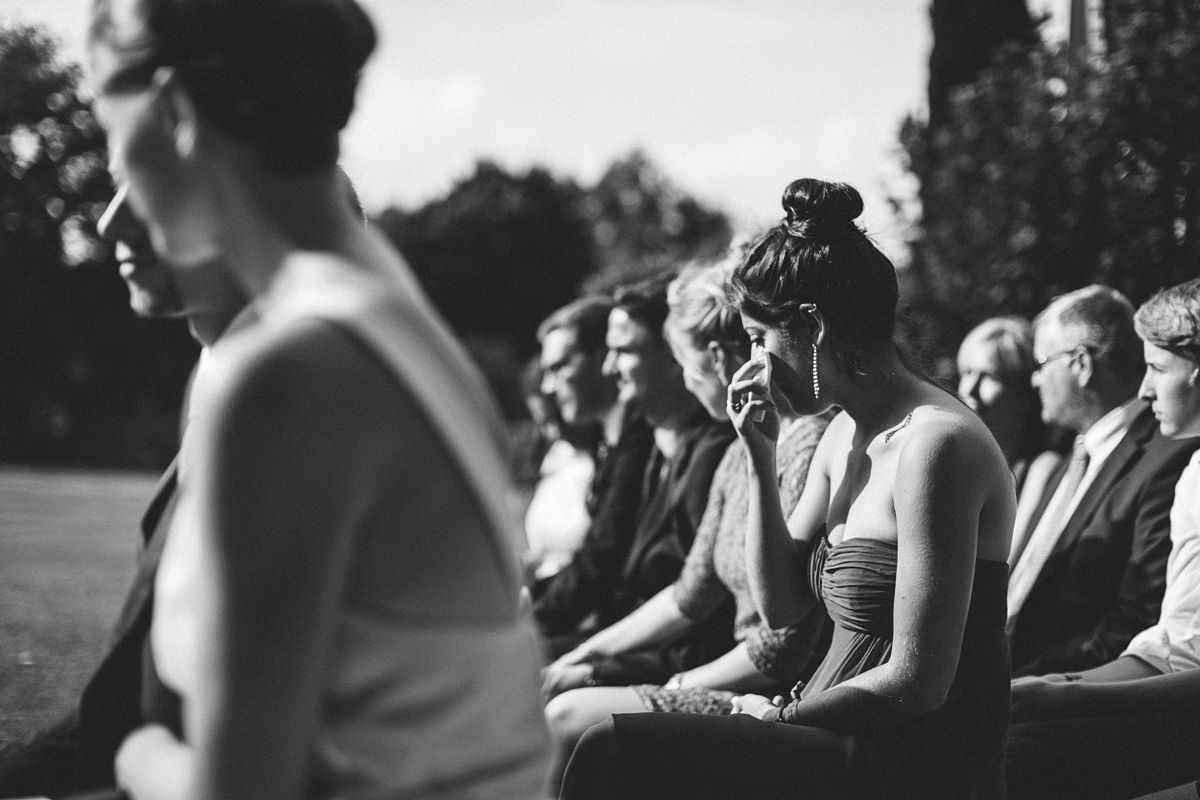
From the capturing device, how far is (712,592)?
399cm

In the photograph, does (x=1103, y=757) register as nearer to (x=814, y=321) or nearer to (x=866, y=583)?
(x=866, y=583)

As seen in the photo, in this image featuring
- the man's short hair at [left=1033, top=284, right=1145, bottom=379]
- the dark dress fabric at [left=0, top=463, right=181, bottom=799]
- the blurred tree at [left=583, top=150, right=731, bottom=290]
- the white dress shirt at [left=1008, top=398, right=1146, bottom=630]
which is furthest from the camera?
the blurred tree at [left=583, top=150, right=731, bottom=290]

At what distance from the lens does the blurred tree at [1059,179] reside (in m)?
6.01

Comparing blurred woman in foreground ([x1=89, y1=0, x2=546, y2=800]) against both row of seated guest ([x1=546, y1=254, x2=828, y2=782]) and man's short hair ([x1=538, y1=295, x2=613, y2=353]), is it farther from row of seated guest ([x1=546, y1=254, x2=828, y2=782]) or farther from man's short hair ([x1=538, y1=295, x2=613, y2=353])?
man's short hair ([x1=538, y1=295, x2=613, y2=353])

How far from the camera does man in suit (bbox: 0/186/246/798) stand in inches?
60.9

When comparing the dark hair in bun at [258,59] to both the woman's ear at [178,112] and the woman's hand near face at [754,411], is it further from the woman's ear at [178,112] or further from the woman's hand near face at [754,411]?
the woman's hand near face at [754,411]

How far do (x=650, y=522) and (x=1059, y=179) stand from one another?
12.6ft

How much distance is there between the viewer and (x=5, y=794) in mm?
2012

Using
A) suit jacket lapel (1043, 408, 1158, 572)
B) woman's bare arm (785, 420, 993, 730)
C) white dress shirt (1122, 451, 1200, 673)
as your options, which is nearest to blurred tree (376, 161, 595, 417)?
suit jacket lapel (1043, 408, 1158, 572)

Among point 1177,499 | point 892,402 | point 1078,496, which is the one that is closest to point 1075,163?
point 1078,496

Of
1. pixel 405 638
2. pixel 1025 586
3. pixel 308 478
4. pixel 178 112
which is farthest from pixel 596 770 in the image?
pixel 1025 586

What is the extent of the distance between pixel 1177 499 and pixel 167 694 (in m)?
3.09

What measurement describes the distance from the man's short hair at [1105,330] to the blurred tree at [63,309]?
126 feet

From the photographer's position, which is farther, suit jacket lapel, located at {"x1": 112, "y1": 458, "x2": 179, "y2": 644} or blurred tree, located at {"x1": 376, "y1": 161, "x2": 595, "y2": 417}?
blurred tree, located at {"x1": 376, "y1": 161, "x2": 595, "y2": 417}
